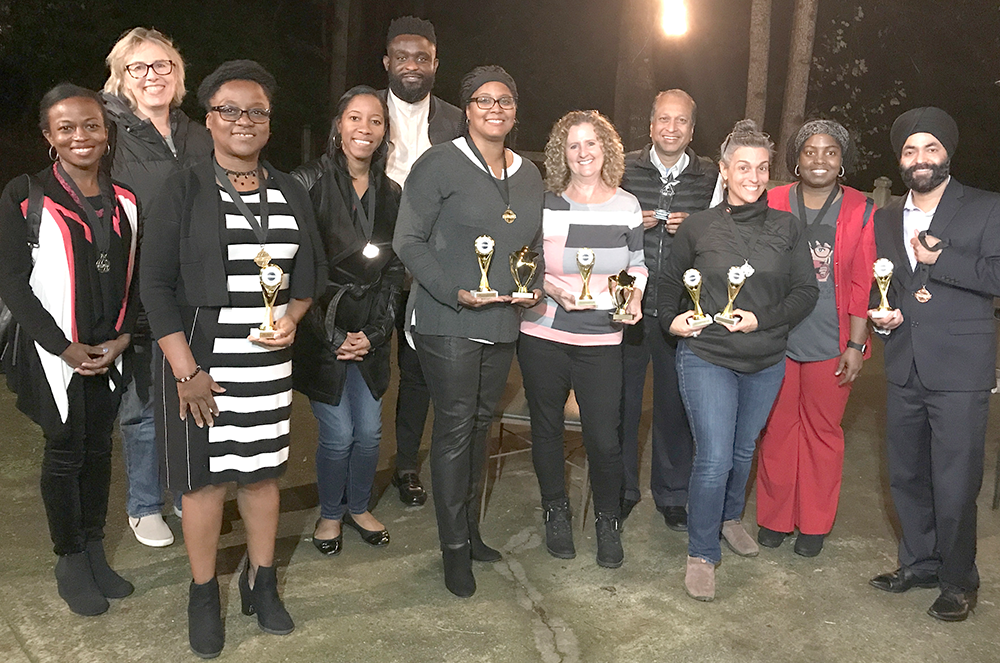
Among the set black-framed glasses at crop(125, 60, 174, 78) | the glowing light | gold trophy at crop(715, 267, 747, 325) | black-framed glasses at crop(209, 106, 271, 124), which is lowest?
gold trophy at crop(715, 267, 747, 325)

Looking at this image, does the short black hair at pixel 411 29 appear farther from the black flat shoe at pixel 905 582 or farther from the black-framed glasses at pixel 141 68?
the black flat shoe at pixel 905 582

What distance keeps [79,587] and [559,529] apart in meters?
2.10

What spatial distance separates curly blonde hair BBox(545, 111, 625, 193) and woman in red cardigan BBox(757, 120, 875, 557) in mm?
861

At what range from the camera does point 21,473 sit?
205 inches

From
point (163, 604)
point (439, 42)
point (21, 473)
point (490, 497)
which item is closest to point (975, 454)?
point (490, 497)

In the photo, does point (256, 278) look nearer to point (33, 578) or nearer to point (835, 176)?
point (33, 578)

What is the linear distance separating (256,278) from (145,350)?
3.95 ft

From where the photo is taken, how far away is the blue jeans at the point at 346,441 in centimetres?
420

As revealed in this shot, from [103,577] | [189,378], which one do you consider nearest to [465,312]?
[189,378]

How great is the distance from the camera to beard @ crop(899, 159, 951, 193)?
375 centimetres

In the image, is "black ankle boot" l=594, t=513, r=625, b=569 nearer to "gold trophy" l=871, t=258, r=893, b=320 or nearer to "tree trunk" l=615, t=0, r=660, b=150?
"gold trophy" l=871, t=258, r=893, b=320

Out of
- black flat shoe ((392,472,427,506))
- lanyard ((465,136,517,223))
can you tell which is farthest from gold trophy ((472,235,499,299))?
black flat shoe ((392,472,427,506))

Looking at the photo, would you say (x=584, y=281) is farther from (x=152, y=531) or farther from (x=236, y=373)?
(x=152, y=531)

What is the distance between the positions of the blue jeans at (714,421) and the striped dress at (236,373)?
1.78 m
